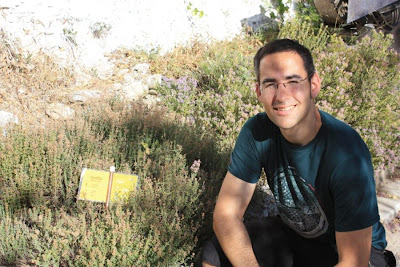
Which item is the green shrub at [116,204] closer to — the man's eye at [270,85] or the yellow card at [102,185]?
the yellow card at [102,185]

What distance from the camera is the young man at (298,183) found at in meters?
1.86

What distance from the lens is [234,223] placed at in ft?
7.41

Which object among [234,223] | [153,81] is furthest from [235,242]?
A: [153,81]

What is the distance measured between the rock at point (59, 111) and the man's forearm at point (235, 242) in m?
2.61

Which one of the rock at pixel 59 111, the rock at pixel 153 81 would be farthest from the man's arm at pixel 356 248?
the rock at pixel 153 81

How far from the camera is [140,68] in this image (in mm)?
5695

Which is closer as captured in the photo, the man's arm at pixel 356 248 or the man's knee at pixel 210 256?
the man's arm at pixel 356 248

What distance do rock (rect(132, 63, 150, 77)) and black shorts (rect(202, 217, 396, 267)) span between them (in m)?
3.53

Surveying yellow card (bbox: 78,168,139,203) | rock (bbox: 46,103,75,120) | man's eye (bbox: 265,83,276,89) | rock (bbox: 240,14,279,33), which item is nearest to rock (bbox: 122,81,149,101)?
rock (bbox: 46,103,75,120)

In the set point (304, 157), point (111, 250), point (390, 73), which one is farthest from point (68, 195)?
point (390, 73)

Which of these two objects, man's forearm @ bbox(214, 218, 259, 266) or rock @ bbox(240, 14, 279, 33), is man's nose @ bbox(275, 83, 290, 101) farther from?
rock @ bbox(240, 14, 279, 33)

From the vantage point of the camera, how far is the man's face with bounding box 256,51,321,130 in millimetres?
2025

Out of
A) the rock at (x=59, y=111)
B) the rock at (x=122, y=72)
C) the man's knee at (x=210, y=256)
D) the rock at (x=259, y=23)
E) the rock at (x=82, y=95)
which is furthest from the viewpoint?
the rock at (x=259, y=23)

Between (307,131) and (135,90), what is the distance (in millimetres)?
3432
